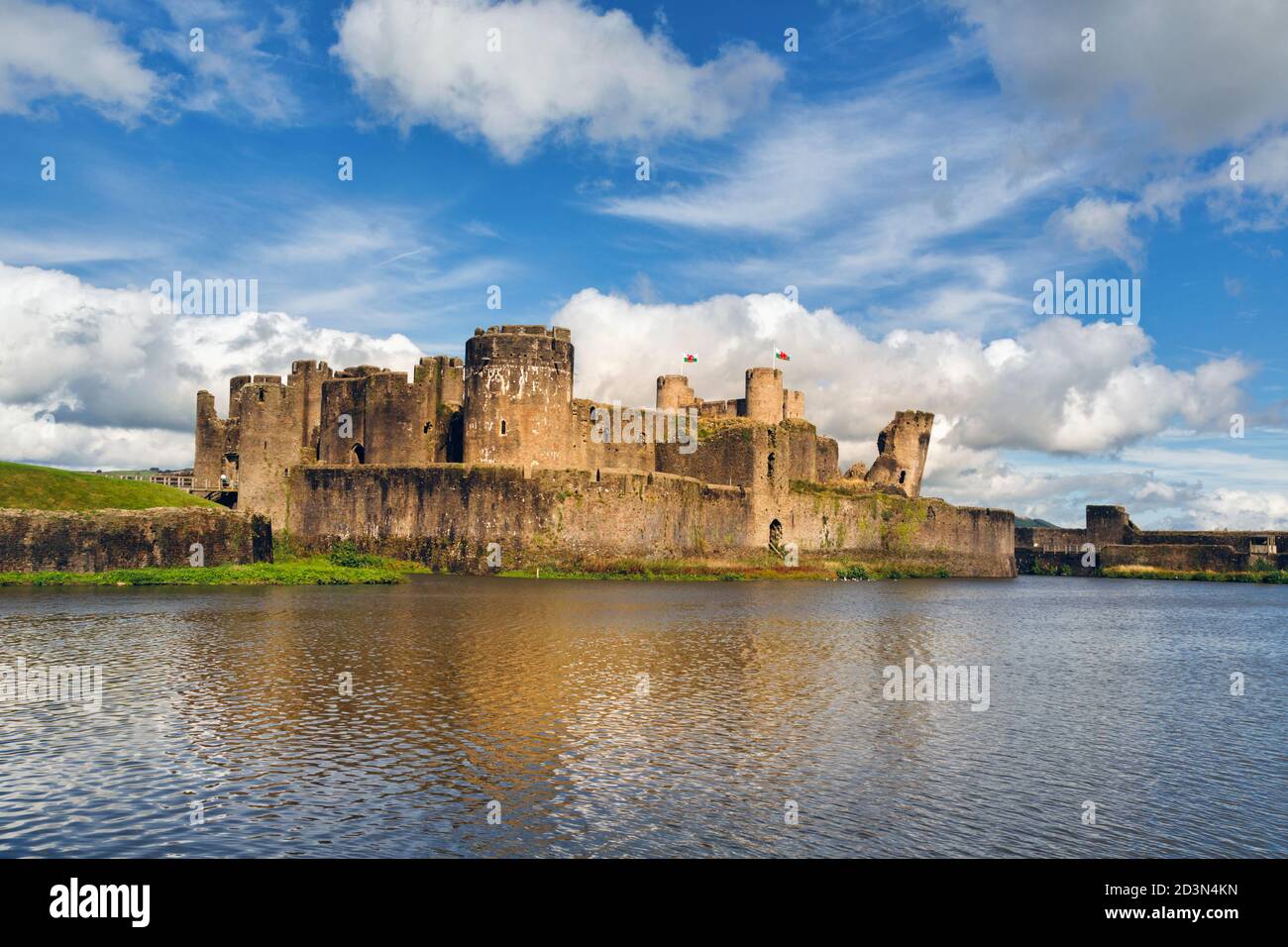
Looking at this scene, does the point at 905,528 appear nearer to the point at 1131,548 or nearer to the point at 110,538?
the point at 1131,548

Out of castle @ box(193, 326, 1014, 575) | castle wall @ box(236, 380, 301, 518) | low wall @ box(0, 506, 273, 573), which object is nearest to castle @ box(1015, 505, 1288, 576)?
castle @ box(193, 326, 1014, 575)

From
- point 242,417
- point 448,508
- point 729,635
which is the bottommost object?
point 729,635

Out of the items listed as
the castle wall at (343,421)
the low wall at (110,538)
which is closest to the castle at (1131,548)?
the castle wall at (343,421)

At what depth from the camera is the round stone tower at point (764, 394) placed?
6156cm

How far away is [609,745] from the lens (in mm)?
12203

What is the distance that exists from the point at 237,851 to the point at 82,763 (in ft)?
11.7

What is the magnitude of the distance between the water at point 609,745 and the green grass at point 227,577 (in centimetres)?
1002

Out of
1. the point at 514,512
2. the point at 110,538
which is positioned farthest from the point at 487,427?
the point at 110,538

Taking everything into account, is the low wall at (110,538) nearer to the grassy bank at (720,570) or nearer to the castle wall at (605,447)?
the grassy bank at (720,570)

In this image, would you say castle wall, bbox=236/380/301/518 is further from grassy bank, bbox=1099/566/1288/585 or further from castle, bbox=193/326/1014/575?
grassy bank, bbox=1099/566/1288/585

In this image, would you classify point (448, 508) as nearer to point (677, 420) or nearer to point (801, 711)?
point (677, 420)
